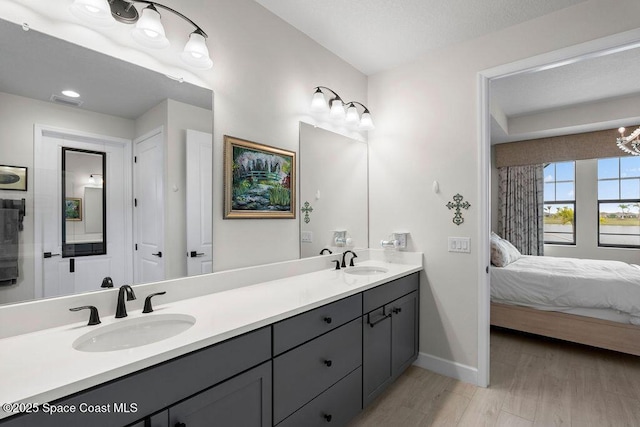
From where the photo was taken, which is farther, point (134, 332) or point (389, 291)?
point (389, 291)

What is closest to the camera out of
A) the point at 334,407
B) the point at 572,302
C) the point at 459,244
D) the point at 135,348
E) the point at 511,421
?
the point at 135,348

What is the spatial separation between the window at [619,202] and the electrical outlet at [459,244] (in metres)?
4.22

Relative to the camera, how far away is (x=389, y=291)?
2141 mm

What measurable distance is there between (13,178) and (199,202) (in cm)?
72

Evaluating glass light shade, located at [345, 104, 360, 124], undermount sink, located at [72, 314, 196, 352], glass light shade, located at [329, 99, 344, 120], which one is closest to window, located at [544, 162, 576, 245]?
glass light shade, located at [345, 104, 360, 124]

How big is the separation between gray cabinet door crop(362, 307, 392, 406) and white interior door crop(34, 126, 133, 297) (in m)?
1.34

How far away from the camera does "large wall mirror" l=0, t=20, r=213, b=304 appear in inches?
45.3

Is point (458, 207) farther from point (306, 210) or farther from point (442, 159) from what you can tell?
point (306, 210)

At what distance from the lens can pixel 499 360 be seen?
9.05 feet

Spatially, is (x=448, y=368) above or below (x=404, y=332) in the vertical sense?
below

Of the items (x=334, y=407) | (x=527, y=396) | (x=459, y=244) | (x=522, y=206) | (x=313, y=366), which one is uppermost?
(x=522, y=206)

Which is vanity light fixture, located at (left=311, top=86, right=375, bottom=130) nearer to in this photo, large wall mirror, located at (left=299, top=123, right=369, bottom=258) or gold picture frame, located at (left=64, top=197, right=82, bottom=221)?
large wall mirror, located at (left=299, top=123, right=369, bottom=258)

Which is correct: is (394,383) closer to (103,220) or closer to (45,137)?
(103,220)

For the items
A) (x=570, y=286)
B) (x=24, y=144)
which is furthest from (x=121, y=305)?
(x=570, y=286)
